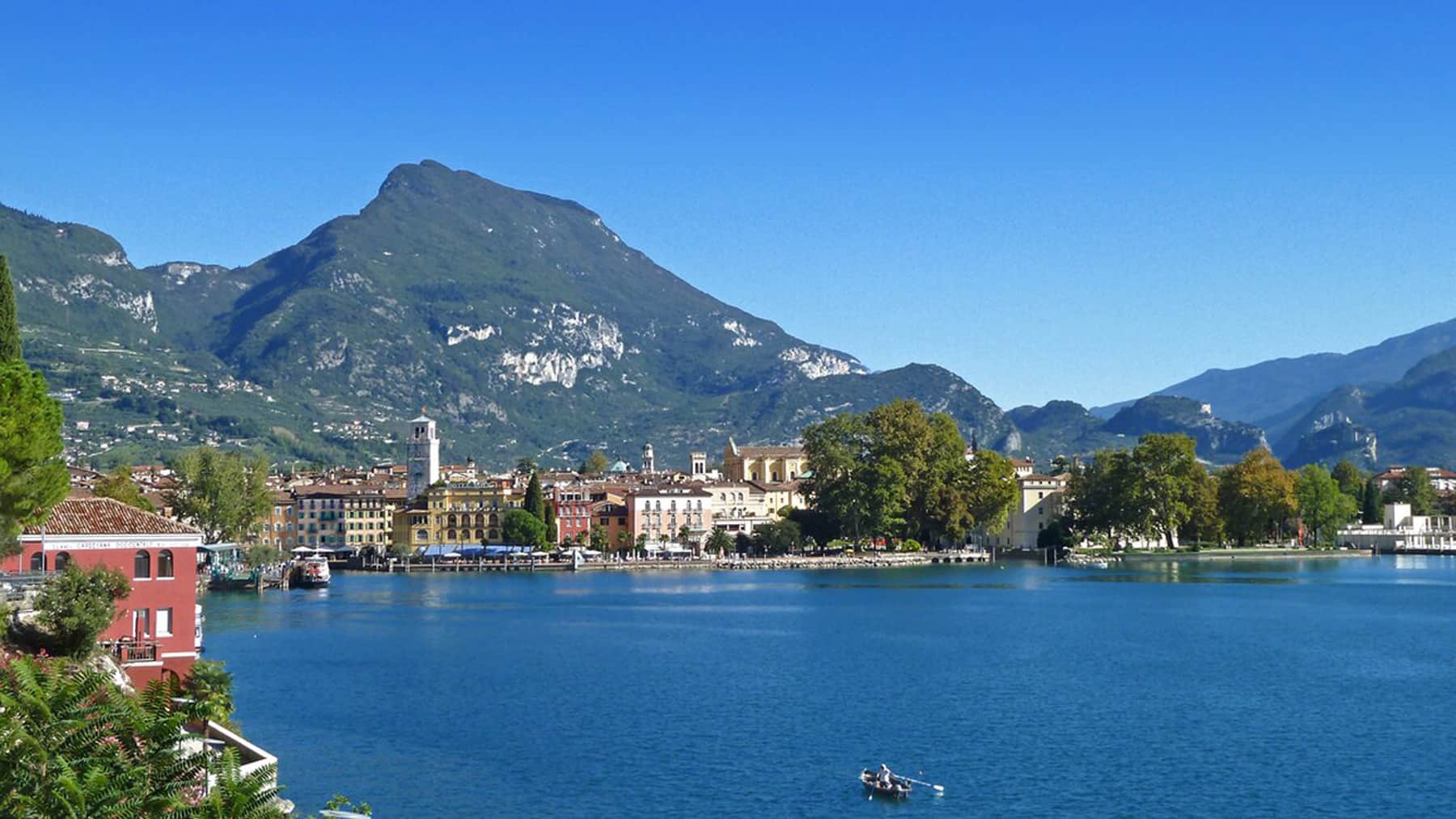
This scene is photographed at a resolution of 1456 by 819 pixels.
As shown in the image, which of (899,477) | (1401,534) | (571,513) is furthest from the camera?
(1401,534)

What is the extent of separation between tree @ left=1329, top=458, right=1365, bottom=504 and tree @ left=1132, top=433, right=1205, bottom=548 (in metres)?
41.9

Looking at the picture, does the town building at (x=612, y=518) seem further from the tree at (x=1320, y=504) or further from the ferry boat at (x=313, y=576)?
the tree at (x=1320, y=504)

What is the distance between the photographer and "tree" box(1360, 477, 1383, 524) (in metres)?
148

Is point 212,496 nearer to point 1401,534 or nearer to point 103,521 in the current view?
point 103,521

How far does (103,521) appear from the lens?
30469 mm

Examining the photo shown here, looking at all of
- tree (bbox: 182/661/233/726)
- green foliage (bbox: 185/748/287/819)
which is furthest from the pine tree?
green foliage (bbox: 185/748/287/819)

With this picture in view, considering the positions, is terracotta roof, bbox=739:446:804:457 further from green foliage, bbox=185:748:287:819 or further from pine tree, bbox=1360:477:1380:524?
green foliage, bbox=185:748:287:819

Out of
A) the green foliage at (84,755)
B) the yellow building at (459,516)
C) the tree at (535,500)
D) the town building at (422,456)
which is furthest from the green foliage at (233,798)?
the town building at (422,456)

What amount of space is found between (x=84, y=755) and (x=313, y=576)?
7885 centimetres

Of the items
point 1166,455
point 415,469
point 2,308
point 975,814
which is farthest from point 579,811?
point 415,469

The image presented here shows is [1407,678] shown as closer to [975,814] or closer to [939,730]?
[939,730]

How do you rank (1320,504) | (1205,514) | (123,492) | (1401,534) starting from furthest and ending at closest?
(1401,534)
(1320,504)
(1205,514)
(123,492)

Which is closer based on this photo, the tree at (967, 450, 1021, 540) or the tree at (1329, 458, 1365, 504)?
the tree at (967, 450, 1021, 540)

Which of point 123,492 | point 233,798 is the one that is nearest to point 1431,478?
point 123,492
